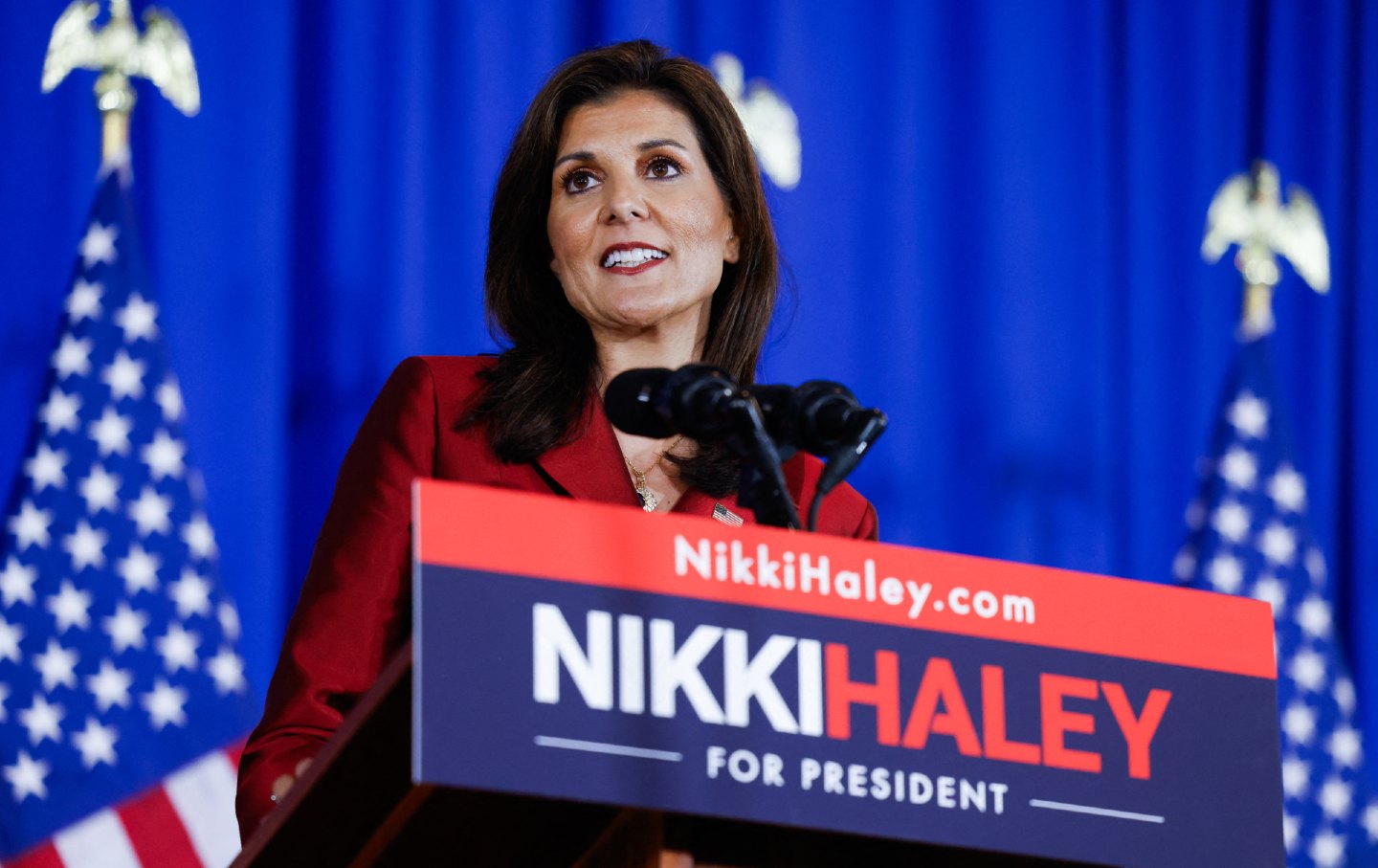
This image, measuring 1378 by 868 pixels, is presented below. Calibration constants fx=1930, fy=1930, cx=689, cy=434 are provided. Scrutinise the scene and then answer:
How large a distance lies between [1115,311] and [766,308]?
1.35m

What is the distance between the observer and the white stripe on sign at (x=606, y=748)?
1119mm

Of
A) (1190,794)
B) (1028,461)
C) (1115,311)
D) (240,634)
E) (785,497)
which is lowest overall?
(1190,794)

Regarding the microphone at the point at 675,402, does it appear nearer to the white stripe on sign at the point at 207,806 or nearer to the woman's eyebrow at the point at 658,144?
the woman's eyebrow at the point at 658,144

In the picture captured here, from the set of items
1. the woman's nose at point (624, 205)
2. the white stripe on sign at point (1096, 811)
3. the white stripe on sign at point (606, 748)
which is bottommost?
the white stripe on sign at point (1096, 811)

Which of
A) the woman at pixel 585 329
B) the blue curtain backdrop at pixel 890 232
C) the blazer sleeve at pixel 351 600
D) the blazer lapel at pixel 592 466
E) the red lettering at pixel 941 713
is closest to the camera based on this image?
the red lettering at pixel 941 713

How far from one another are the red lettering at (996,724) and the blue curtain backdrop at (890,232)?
5.99 ft

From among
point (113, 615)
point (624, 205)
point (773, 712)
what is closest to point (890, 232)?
point (624, 205)

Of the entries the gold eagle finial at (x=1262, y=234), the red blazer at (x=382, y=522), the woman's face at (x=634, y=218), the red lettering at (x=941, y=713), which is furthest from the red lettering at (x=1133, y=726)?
the gold eagle finial at (x=1262, y=234)

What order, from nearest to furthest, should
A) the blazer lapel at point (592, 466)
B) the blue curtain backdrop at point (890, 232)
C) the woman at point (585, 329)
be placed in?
the woman at point (585, 329)
the blazer lapel at point (592, 466)
the blue curtain backdrop at point (890, 232)

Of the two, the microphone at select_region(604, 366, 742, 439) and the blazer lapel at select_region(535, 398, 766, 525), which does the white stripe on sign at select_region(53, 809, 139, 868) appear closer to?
the blazer lapel at select_region(535, 398, 766, 525)

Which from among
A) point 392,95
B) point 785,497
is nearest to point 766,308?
point 392,95

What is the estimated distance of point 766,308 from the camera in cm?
252

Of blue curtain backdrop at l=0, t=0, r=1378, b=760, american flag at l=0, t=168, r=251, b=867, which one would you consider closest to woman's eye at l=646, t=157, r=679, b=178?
blue curtain backdrop at l=0, t=0, r=1378, b=760

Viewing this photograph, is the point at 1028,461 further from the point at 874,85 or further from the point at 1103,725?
the point at 1103,725
